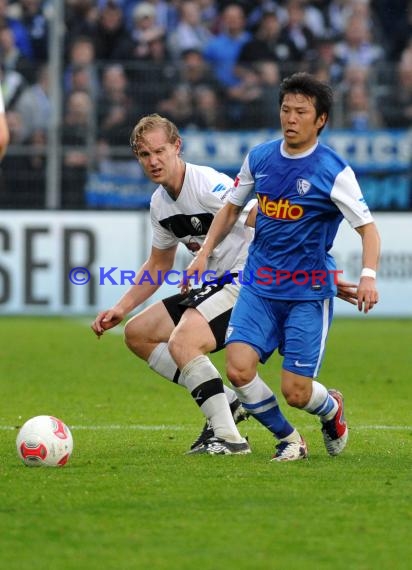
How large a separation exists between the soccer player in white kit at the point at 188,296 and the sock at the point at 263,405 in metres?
0.01

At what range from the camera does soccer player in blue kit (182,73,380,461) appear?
7.10 meters

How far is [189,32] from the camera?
2036cm

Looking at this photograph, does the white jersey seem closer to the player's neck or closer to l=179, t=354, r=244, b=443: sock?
the player's neck

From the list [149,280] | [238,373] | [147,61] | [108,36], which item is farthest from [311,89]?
[108,36]

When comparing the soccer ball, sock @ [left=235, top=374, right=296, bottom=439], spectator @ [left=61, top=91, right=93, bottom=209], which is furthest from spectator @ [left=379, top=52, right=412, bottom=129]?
the soccer ball

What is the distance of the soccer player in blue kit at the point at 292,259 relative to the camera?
7.10 m

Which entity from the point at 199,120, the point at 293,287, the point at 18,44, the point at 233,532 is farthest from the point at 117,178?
the point at 233,532

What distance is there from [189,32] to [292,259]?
13.7 metres

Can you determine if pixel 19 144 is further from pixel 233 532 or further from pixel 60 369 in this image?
pixel 233 532

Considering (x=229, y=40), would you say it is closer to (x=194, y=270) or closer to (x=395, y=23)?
(x=395, y=23)

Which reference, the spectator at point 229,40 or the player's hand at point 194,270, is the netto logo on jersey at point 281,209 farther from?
the spectator at point 229,40

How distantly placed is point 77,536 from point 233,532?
2.04 ft

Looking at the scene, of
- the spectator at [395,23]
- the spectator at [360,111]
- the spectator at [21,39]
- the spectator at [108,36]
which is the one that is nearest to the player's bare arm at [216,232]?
the spectator at [360,111]

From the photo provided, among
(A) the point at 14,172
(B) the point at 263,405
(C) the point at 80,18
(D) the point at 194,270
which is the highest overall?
(C) the point at 80,18
